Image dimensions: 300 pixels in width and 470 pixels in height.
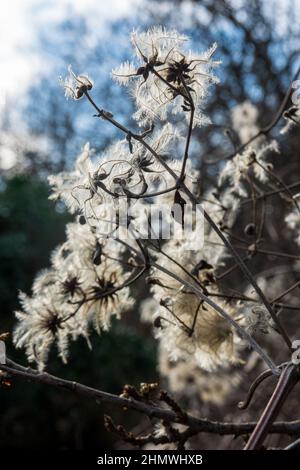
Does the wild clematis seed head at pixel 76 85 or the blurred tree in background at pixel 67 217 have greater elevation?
the blurred tree in background at pixel 67 217

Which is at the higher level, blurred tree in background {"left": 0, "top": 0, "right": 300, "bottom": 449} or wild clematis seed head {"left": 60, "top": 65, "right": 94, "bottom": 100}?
blurred tree in background {"left": 0, "top": 0, "right": 300, "bottom": 449}

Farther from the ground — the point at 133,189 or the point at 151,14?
the point at 151,14

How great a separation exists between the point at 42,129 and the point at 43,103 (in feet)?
1.52

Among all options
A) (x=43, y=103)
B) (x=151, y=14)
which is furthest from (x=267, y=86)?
(x=43, y=103)

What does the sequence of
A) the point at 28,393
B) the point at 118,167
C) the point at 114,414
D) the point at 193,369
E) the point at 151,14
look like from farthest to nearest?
1. the point at 114,414
2. the point at 151,14
3. the point at 28,393
4. the point at 193,369
5. the point at 118,167

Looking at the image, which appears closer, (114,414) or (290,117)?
(290,117)

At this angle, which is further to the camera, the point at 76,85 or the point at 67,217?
the point at 67,217

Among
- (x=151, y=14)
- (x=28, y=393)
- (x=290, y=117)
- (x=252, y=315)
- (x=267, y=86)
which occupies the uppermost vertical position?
(x=151, y=14)

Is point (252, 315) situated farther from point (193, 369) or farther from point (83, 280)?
point (193, 369)

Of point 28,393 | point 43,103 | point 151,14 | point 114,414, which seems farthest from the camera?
point 43,103

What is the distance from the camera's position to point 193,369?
3.07 m

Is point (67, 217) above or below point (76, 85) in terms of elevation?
above

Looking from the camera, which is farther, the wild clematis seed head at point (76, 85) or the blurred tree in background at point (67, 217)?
the blurred tree in background at point (67, 217)

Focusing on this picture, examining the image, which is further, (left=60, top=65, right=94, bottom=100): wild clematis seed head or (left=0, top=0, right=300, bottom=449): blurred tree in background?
(left=0, top=0, right=300, bottom=449): blurred tree in background
